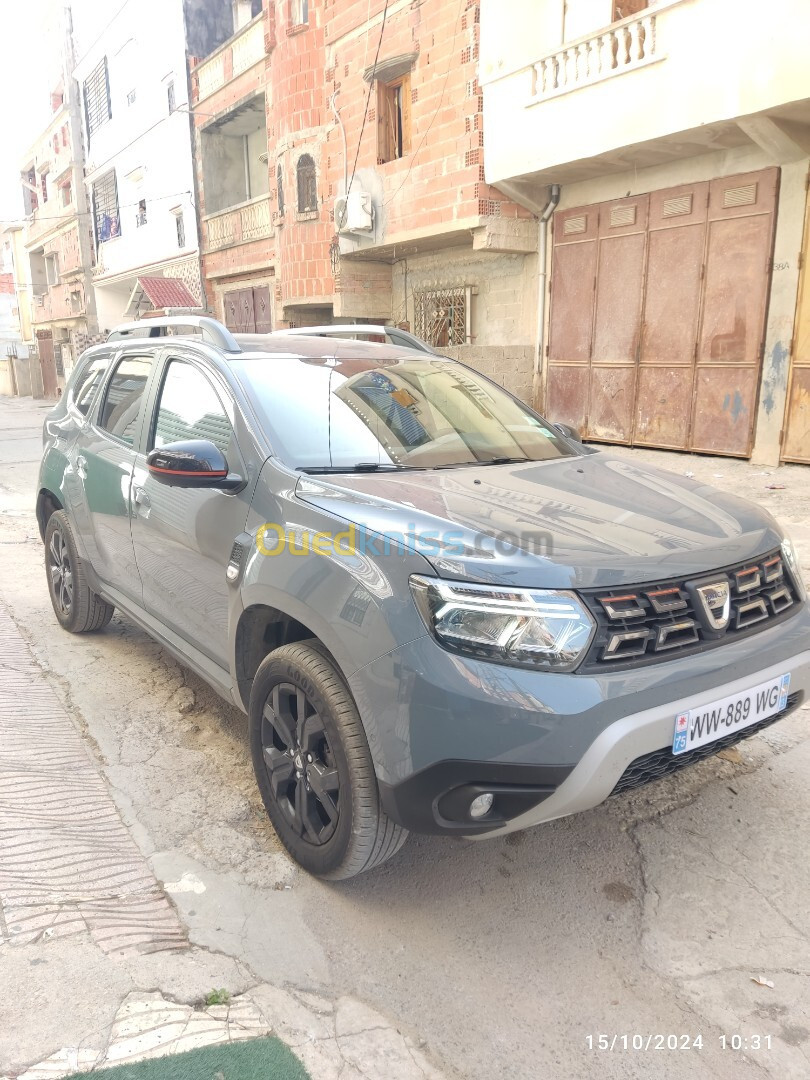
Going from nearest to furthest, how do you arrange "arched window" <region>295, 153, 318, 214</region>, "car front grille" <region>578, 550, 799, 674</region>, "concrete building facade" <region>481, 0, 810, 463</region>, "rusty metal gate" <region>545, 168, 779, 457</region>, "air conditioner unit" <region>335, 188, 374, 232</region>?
"car front grille" <region>578, 550, 799, 674</region>
"concrete building facade" <region>481, 0, 810, 463</region>
"rusty metal gate" <region>545, 168, 779, 457</region>
"air conditioner unit" <region>335, 188, 374, 232</region>
"arched window" <region>295, 153, 318, 214</region>

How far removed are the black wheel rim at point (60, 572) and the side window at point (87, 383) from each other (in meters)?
0.77

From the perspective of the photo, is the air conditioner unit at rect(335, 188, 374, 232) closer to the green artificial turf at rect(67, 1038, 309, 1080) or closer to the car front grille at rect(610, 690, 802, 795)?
the car front grille at rect(610, 690, 802, 795)

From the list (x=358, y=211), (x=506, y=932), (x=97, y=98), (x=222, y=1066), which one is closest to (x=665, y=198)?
(x=358, y=211)

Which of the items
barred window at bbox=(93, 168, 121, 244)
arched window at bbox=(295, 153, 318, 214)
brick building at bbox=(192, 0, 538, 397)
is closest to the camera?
brick building at bbox=(192, 0, 538, 397)

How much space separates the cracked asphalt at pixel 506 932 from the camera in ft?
6.19

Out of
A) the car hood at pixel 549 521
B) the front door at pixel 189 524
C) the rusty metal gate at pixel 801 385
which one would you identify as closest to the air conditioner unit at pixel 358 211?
the rusty metal gate at pixel 801 385

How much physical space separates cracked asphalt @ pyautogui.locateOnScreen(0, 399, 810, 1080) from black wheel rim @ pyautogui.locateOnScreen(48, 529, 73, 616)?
1606 mm

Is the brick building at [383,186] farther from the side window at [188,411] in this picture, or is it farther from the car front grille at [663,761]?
the car front grille at [663,761]

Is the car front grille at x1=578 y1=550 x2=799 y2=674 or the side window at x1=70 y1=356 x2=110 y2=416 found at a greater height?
the side window at x1=70 y1=356 x2=110 y2=416

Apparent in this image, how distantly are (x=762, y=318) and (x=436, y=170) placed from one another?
5481 mm

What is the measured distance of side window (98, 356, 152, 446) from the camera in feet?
12.0

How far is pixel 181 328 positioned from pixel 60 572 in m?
1.77

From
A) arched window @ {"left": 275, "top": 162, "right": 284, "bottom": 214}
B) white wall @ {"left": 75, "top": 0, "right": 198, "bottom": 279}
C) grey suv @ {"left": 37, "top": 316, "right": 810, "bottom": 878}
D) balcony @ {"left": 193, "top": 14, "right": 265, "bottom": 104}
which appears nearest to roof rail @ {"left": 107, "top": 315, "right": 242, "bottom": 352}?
grey suv @ {"left": 37, "top": 316, "right": 810, "bottom": 878}

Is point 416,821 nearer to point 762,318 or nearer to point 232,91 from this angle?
point 762,318
